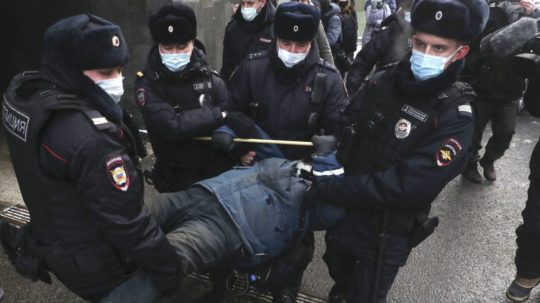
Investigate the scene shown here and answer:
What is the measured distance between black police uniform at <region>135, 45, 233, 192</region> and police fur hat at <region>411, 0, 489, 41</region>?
1404 millimetres

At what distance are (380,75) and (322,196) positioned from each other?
742 mm

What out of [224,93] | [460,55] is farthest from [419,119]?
[224,93]

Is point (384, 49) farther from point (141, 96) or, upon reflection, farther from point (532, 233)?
point (141, 96)

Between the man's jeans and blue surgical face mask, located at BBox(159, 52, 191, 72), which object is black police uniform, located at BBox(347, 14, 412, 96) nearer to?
blue surgical face mask, located at BBox(159, 52, 191, 72)

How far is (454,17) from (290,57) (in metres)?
1.04

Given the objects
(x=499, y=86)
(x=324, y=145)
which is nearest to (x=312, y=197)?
(x=324, y=145)

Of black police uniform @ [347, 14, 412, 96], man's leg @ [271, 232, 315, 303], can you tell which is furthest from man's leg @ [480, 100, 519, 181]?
man's leg @ [271, 232, 315, 303]

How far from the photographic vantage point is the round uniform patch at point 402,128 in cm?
198

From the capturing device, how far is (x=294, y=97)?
8.63 feet

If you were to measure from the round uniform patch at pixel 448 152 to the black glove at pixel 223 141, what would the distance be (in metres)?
→ 1.26

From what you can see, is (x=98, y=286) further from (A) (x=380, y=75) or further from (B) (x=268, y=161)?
(A) (x=380, y=75)

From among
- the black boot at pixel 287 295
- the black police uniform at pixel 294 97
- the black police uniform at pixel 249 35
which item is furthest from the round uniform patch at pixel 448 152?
the black police uniform at pixel 249 35

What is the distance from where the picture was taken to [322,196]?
7.00 feet

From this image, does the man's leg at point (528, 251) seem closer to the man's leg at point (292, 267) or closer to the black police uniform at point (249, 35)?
the man's leg at point (292, 267)
